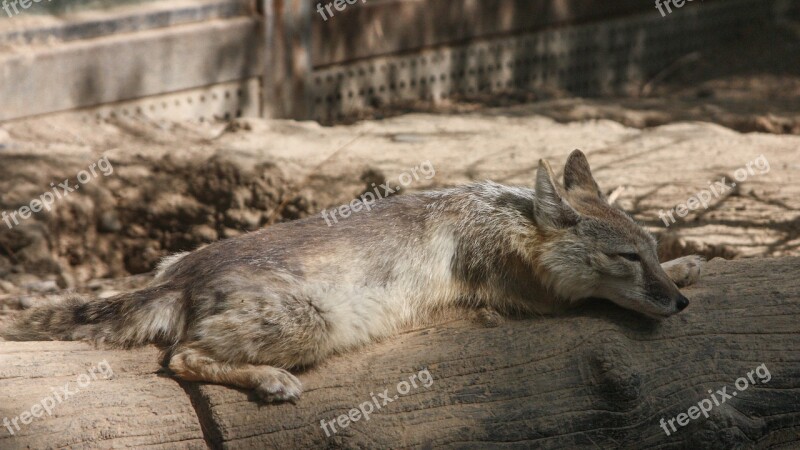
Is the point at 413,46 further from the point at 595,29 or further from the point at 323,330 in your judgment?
the point at 323,330

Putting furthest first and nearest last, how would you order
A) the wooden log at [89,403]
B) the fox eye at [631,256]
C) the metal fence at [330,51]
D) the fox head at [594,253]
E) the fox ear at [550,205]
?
the metal fence at [330,51]
the fox ear at [550,205]
the fox eye at [631,256]
the fox head at [594,253]
the wooden log at [89,403]

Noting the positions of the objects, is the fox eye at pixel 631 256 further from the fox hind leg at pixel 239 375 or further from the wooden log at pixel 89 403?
the wooden log at pixel 89 403

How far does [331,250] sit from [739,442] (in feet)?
7.43

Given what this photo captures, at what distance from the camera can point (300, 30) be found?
31.9ft

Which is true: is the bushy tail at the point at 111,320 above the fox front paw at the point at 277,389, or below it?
above

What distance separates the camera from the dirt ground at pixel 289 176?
724cm

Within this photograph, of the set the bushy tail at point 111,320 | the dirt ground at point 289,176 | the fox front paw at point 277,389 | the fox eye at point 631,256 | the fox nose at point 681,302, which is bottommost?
the dirt ground at point 289,176

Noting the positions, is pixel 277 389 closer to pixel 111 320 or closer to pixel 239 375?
pixel 239 375

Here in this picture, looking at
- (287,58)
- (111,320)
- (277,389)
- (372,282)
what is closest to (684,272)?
(372,282)

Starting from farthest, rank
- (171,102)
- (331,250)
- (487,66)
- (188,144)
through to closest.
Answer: (487,66) → (171,102) → (188,144) → (331,250)

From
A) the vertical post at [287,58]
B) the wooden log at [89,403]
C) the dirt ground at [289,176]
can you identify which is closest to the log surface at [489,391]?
the wooden log at [89,403]

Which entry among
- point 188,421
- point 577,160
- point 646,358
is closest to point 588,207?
point 577,160

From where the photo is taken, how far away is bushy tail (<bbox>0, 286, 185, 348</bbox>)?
15.2ft

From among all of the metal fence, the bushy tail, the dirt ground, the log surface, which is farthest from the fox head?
the metal fence
